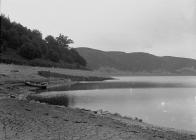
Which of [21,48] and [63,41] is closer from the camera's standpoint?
[21,48]

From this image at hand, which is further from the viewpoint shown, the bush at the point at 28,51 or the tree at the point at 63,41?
the tree at the point at 63,41

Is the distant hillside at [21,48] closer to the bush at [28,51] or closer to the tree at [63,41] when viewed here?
the bush at [28,51]

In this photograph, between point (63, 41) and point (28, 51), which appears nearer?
point (28, 51)

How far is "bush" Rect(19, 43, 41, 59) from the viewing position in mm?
106562

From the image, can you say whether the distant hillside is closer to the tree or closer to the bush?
the bush

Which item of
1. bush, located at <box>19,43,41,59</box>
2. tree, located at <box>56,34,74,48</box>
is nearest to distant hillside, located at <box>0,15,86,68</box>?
bush, located at <box>19,43,41,59</box>


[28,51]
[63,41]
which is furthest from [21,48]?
[63,41]

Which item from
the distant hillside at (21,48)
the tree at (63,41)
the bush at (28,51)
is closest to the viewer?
the distant hillside at (21,48)

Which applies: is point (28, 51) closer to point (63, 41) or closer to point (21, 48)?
point (21, 48)

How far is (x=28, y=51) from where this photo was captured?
10781 centimetres

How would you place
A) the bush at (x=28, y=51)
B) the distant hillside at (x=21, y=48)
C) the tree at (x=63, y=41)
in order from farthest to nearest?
the tree at (x=63, y=41), the bush at (x=28, y=51), the distant hillside at (x=21, y=48)

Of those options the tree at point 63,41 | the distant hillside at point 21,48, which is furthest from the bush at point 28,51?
the tree at point 63,41

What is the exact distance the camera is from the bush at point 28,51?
350 ft

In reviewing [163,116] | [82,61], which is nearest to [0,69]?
[163,116]
